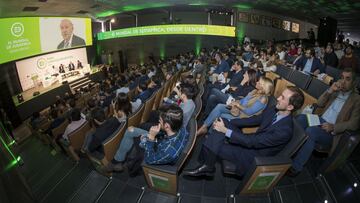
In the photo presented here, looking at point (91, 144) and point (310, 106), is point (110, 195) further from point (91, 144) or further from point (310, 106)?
point (310, 106)

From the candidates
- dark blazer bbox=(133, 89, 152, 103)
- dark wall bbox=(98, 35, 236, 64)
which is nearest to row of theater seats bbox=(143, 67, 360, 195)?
dark blazer bbox=(133, 89, 152, 103)

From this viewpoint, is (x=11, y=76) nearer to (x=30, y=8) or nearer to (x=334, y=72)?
(x=30, y=8)

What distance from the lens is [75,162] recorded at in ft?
11.5

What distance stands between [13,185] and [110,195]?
104cm

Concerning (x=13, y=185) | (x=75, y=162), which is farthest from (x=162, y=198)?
(x=75, y=162)

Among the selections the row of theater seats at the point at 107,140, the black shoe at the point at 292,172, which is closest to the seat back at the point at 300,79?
the black shoe at the point at 292,172

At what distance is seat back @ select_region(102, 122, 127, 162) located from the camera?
2.48 meters

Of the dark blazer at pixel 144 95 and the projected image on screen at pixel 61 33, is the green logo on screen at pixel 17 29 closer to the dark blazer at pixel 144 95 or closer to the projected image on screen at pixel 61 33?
the projected image on screen at pixel 61 33

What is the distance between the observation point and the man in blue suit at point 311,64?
16.6ft

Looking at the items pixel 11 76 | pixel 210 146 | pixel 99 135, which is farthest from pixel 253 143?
pixel 11 76

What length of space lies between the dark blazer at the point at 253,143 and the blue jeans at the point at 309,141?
0.33m

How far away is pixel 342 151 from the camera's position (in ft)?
7.03

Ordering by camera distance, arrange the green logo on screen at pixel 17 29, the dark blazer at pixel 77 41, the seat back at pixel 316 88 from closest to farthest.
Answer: the seat back at pixel 316 88
the green logo on screen at pixel 17 29
the dark blazer at pixel 77 41

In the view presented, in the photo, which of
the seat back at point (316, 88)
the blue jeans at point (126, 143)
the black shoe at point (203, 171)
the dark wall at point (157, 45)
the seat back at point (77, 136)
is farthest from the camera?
the dark wall at point (157, 45)
